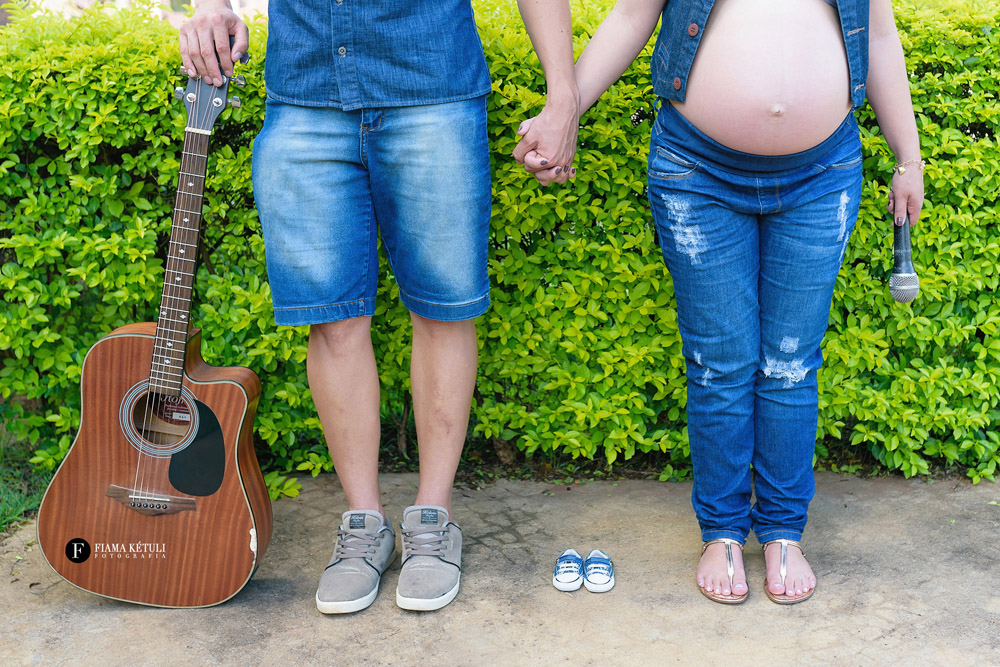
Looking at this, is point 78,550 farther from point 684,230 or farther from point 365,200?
point 684,230

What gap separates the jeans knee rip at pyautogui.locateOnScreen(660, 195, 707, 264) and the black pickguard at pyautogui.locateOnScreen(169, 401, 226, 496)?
1.32m

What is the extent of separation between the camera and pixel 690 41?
2055 mm

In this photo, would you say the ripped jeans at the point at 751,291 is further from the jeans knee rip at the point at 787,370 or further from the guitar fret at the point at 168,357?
the guitar fret at the point at 168,357

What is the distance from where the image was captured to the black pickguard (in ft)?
7.64

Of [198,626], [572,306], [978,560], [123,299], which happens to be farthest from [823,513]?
[123,299]

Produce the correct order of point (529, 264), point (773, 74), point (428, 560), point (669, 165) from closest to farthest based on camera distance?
point (773, 74), point (669, 165), point (428, 560), point (529, 264)

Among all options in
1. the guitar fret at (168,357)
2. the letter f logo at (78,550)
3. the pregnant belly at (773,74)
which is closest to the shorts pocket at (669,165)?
the pregnant belly at (773,74)

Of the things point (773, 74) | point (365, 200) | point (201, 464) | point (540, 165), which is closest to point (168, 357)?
point (201, 464)

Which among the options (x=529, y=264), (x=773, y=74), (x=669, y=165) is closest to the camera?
(x=773, y=74)

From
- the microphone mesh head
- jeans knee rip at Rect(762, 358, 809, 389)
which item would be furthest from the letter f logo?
the microphone mesh head

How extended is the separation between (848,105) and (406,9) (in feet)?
3.57

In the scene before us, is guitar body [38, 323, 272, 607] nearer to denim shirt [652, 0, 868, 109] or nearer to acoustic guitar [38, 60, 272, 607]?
acoustic guitar [38, 60, 272, 607]

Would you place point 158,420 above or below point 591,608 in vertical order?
above

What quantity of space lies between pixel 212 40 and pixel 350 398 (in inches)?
39.3
